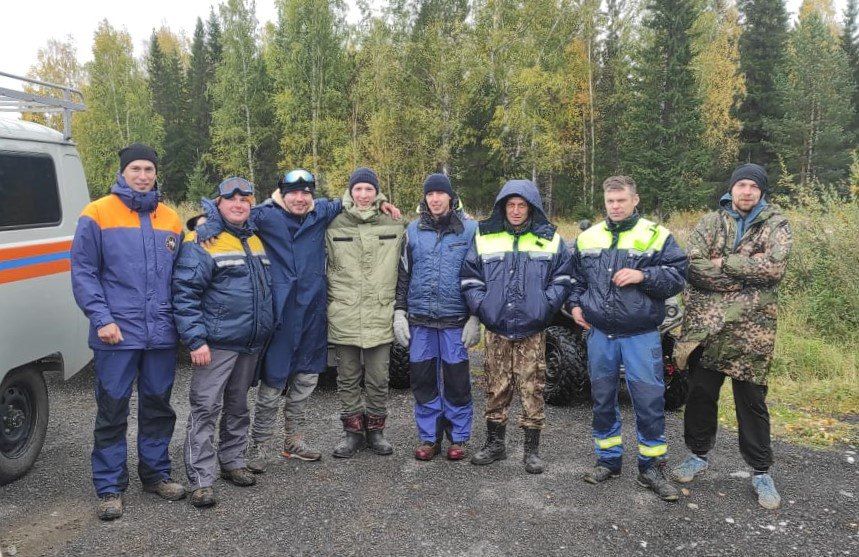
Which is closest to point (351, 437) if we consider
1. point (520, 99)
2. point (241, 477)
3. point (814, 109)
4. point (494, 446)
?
point (241, 477)

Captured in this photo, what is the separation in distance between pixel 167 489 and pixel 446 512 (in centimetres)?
176

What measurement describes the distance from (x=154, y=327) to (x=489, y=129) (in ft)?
70.0

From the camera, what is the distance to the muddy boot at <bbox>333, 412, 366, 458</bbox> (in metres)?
4.54

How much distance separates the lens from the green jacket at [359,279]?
446 cm

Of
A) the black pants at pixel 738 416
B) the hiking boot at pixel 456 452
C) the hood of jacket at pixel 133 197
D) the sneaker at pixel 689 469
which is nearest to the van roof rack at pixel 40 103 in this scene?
the hood of jacket at pixel 133 197

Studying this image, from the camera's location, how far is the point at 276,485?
407 centimetres

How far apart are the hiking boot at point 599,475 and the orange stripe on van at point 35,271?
12.3 ft

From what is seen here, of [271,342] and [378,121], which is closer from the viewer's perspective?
[271,342]

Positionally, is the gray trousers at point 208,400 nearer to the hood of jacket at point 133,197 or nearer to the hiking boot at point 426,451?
the hood of jacket at point 133,197

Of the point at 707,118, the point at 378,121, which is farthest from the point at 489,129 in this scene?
the point at 707,118

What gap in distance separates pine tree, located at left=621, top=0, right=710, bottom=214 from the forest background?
7 centimetres

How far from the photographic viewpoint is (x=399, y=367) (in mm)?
6141

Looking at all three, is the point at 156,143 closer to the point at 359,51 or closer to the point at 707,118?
the point at 359,51

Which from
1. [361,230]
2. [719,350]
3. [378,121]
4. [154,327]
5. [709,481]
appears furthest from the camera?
[378,121]
